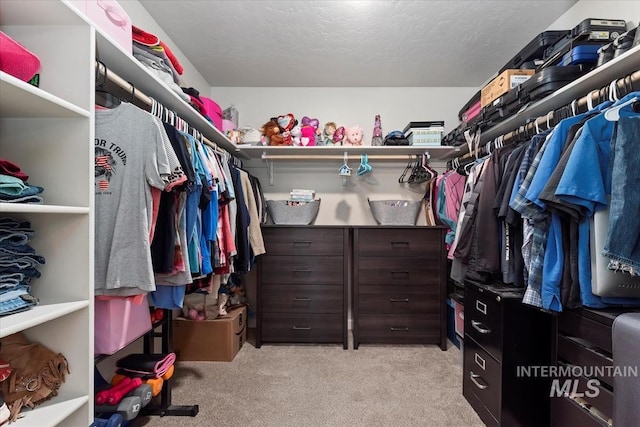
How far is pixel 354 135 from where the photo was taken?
8.43 ft

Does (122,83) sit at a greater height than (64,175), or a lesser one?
greater

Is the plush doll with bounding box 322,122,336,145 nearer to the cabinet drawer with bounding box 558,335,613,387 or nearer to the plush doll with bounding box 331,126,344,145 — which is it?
the plush doll with bounding box 331,126,344,145

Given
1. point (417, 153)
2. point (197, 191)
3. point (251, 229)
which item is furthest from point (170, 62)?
point (417, 153)

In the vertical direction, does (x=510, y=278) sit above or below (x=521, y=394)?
above

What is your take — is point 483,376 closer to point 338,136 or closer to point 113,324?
point 113,324

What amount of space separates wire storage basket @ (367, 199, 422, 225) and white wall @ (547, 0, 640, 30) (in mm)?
1441

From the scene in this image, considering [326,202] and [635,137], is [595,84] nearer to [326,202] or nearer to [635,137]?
[635,137]

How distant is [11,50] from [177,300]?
3.29 feet

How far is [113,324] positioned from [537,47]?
98.4 inches

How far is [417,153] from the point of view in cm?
261

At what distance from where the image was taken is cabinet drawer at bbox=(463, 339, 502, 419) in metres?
1.38

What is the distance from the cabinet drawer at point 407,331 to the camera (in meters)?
2.34

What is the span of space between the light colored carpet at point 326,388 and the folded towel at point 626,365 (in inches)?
28.9

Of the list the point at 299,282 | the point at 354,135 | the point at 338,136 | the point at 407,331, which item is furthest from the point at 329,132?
the point at 407,331
